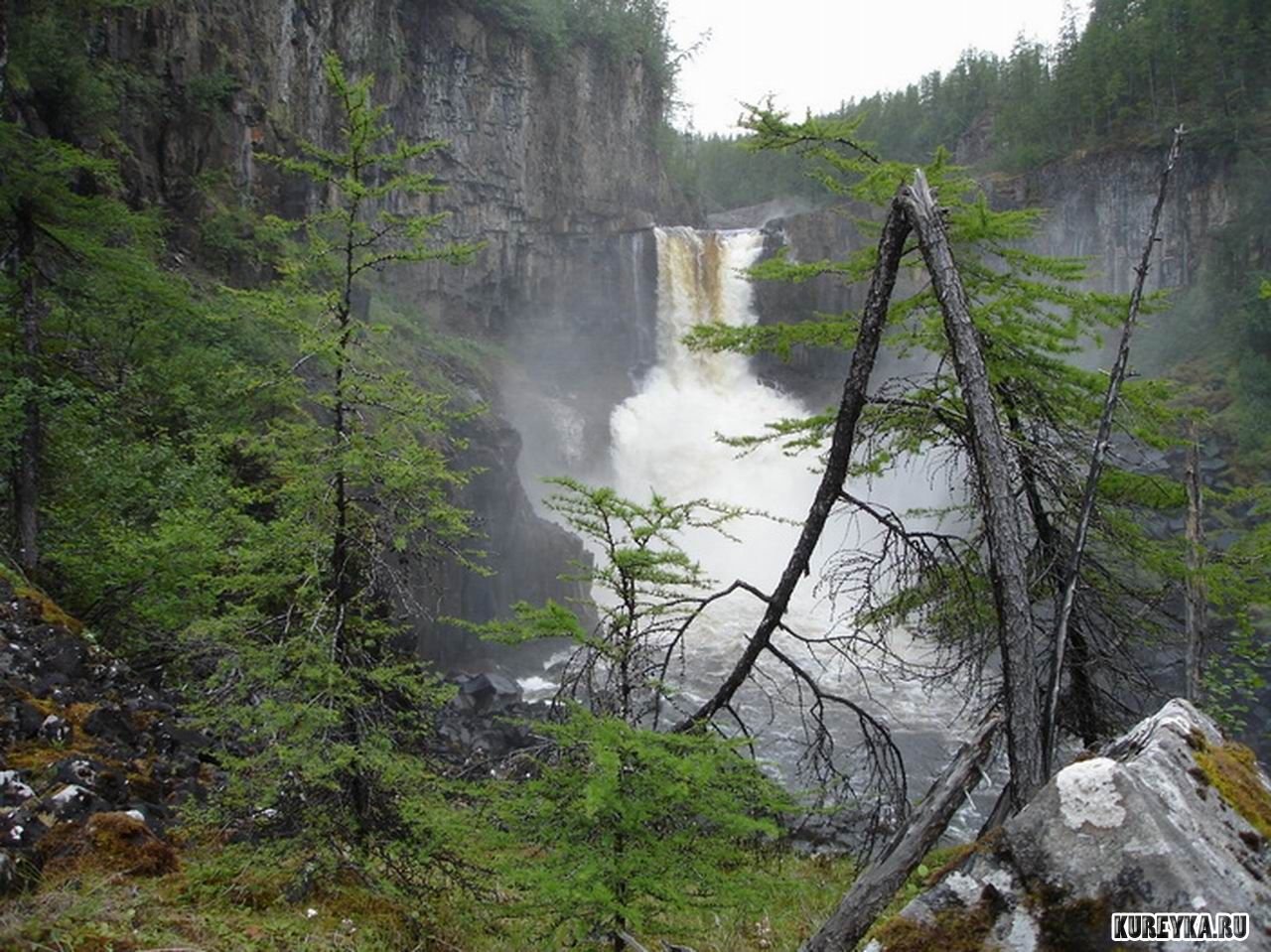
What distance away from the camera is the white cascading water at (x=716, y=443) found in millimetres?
31859

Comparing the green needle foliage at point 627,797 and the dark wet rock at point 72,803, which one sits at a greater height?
the green needle foliage at point 627,797

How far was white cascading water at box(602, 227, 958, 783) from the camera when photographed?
105ft

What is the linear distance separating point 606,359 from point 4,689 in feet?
123

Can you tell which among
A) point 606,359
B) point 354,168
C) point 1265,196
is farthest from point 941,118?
point 354,168

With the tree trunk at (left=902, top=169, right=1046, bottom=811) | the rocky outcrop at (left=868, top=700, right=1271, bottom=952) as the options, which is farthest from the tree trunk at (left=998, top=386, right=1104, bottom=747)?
the rocky outcrop at (left=868, top=700, right=1271, bottom=952)

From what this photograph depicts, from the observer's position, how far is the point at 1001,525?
261 cm

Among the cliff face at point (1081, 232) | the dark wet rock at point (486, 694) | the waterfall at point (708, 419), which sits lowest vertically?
the dark wet rock at point (486, 694)

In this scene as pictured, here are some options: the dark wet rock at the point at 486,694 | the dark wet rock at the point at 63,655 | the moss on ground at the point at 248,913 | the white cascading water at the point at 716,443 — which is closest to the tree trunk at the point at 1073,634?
the moss on ground at the point at 248,913

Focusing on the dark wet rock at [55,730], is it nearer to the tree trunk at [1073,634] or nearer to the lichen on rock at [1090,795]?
the lichen on rock at [1090,795]

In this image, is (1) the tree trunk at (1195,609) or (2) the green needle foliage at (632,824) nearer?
(2) the green needle foliage at (632,824)

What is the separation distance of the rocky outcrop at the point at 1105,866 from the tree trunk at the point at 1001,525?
0.47 metres

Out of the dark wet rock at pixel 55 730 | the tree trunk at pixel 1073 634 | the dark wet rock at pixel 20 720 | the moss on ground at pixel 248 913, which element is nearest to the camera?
the moss on ground at pixel 248 913

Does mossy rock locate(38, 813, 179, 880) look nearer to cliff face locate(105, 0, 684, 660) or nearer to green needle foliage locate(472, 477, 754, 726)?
green needle foliage locate(472, 477, 754, 726)

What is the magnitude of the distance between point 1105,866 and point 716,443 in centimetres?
2643
